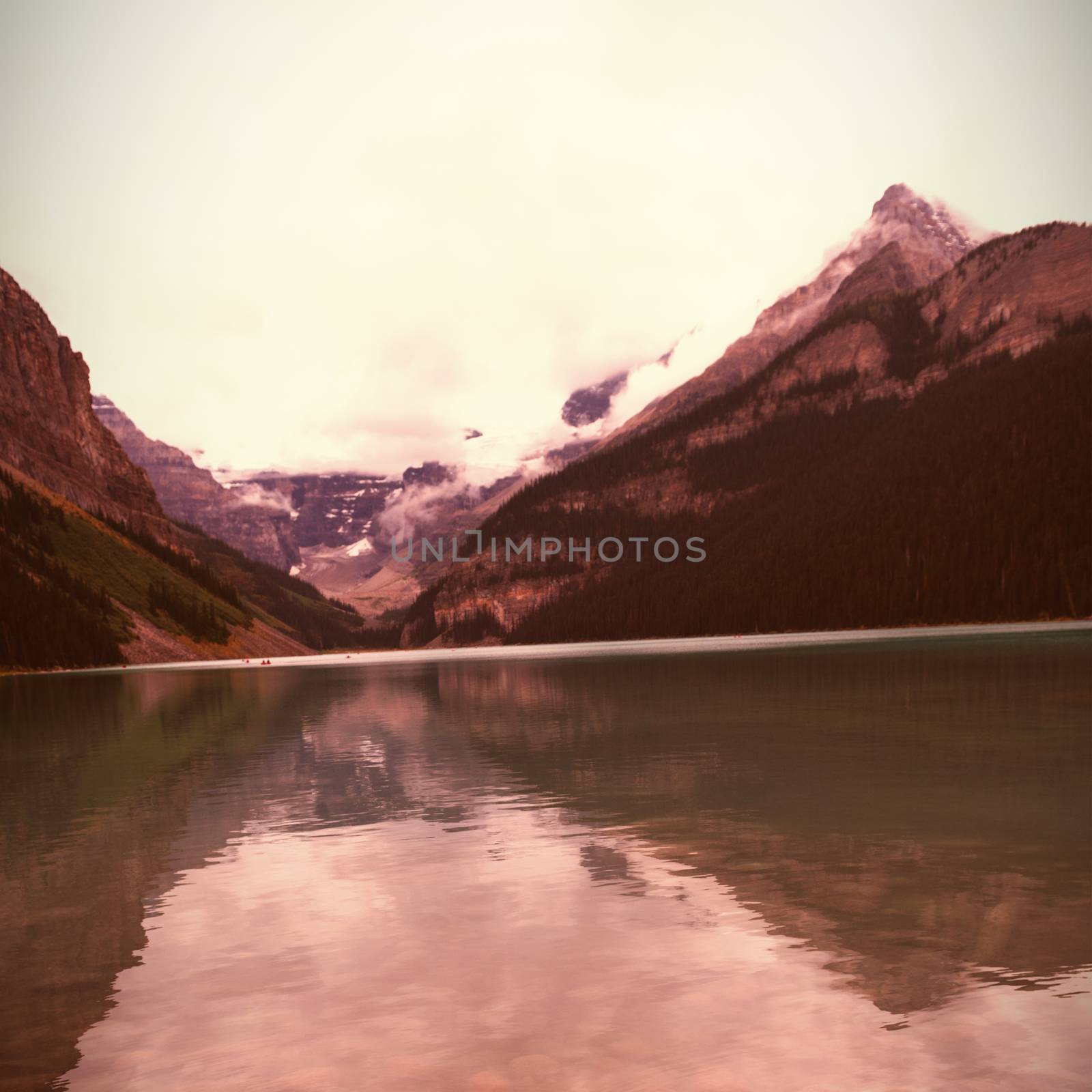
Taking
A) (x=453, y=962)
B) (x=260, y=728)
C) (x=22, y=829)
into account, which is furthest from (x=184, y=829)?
(x=260, y=728)

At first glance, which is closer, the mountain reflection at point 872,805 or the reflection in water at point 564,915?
the reflection in water at point 564,915

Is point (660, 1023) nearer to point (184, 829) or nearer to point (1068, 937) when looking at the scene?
point (1068, 937)

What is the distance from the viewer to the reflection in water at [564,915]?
43.6 feet

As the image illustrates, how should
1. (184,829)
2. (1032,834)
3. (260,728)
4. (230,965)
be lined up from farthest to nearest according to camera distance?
1. (260,728)
2. (184,829)
3. (1032,834)
4. (230,965)

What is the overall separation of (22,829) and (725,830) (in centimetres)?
2197

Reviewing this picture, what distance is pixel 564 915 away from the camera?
20094 mm

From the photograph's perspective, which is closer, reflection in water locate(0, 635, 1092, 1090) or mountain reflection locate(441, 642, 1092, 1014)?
reflection in water locate(0, 635, 1092, 1090)

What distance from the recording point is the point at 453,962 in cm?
1734

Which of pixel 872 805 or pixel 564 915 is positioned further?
pixel 872 805

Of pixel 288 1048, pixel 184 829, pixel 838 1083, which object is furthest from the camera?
pixel 184 829

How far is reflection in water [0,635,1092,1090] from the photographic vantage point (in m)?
13.3

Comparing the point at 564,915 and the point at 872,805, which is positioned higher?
the point at 872,805

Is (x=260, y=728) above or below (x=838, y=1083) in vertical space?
above

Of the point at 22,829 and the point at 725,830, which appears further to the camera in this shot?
the point at 22,829
